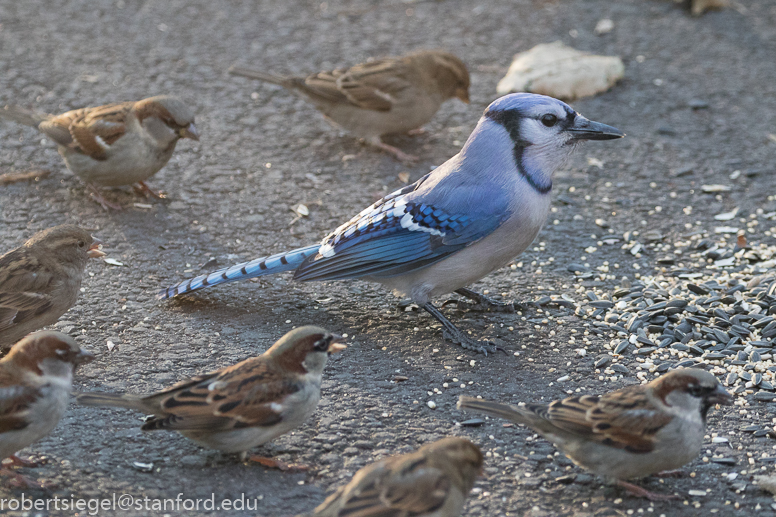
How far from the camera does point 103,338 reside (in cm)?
498

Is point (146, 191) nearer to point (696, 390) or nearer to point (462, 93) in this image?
point (462, 93)

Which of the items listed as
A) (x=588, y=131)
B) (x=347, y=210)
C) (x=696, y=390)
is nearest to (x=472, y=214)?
(x=588, y=131)

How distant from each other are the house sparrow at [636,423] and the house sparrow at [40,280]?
2388 millimetres

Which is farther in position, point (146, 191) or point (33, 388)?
point (146, 191)

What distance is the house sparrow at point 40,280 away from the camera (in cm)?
454

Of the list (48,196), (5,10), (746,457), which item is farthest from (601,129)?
(5,10)

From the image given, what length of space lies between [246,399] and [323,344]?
1.37 feet

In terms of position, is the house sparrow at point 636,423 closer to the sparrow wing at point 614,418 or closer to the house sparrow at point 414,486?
the sparrow wing at point 614,418

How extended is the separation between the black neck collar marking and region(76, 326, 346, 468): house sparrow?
1.67 m

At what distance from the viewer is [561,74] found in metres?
8.02

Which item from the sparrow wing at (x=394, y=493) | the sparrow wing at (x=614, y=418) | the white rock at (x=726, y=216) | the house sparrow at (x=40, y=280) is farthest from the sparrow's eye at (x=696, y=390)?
the house sparrow at (x=40, y=280)

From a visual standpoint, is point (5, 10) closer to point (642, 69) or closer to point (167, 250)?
point (167, 250)

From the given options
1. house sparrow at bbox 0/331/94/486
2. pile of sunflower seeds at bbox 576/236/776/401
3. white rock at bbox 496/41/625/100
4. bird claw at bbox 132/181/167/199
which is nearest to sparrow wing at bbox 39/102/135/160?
bird claw at bbox 132/181/167/199

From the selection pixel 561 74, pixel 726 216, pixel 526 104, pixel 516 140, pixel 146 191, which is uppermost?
pixel 526 104
